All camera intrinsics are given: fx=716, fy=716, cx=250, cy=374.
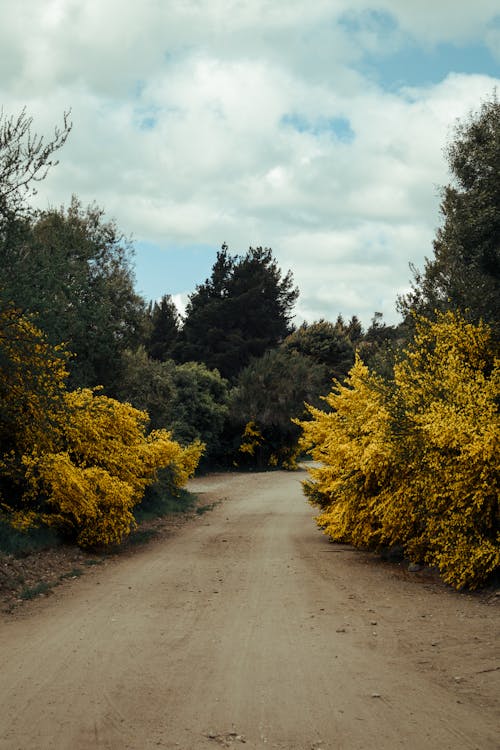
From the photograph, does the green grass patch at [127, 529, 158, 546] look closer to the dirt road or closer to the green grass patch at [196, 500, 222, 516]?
the dirt road

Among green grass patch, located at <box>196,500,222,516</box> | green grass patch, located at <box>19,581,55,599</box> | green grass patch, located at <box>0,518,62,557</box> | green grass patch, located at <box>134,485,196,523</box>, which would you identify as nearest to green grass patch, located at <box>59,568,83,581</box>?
green grass patch, located at <box>19,581,55,599</box>

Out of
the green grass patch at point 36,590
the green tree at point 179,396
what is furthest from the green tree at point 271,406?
the green grass patch at point 36,590

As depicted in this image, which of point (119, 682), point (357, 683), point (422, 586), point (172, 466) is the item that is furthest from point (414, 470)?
point (172, 466)

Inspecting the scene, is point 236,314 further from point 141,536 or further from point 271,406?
point 141,536

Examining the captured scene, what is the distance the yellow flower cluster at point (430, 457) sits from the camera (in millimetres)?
10602

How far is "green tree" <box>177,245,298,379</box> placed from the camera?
67750mm

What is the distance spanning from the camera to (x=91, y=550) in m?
15.5

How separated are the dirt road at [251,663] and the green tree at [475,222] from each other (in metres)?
5.38

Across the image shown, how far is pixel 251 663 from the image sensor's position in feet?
23.5

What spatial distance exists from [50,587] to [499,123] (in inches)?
460

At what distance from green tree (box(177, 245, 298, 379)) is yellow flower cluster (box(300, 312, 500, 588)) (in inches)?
2014

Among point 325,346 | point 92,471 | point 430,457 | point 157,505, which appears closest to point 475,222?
point 430,457

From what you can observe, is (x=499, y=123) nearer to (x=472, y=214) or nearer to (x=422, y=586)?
(x=472, y=214)

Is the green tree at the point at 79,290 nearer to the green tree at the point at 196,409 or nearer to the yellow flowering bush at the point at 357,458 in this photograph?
the yellow flowering bush at the point at 357,458
